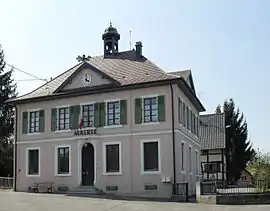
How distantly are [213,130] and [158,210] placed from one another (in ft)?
94.5

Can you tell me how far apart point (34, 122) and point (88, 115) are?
4.92 meters

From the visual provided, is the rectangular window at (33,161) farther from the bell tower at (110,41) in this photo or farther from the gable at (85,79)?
the bell tower at (110,41)

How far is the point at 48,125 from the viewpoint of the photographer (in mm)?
33125

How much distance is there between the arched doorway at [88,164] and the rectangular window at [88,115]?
1.47 m

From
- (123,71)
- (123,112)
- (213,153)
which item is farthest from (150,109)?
(213,153)

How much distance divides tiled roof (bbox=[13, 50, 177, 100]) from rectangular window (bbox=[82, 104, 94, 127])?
8.98ft

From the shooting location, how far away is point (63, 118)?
32750 mm

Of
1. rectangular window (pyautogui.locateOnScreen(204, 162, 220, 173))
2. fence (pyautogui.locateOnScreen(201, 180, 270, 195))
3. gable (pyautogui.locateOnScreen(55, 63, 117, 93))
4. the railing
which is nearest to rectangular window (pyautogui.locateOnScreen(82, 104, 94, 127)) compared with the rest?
gable (pyautogui.locateOnScreen(55, 63, 117, 93))

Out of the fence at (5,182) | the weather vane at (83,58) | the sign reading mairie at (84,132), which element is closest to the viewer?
the sign reading mairie at (84,132)

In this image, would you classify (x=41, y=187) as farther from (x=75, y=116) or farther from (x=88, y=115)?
(x=88, y=115)

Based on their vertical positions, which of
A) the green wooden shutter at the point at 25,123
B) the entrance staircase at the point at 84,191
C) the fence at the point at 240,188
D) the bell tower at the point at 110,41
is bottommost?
the entrance staircase at the point at 84,191

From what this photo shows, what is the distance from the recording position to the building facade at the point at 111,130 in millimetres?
29000

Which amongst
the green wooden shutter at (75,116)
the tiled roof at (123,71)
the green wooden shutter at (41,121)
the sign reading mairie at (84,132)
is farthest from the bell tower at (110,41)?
the sign reading mairie at (84,132)

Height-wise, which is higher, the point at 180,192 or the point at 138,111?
the point at 138,111
